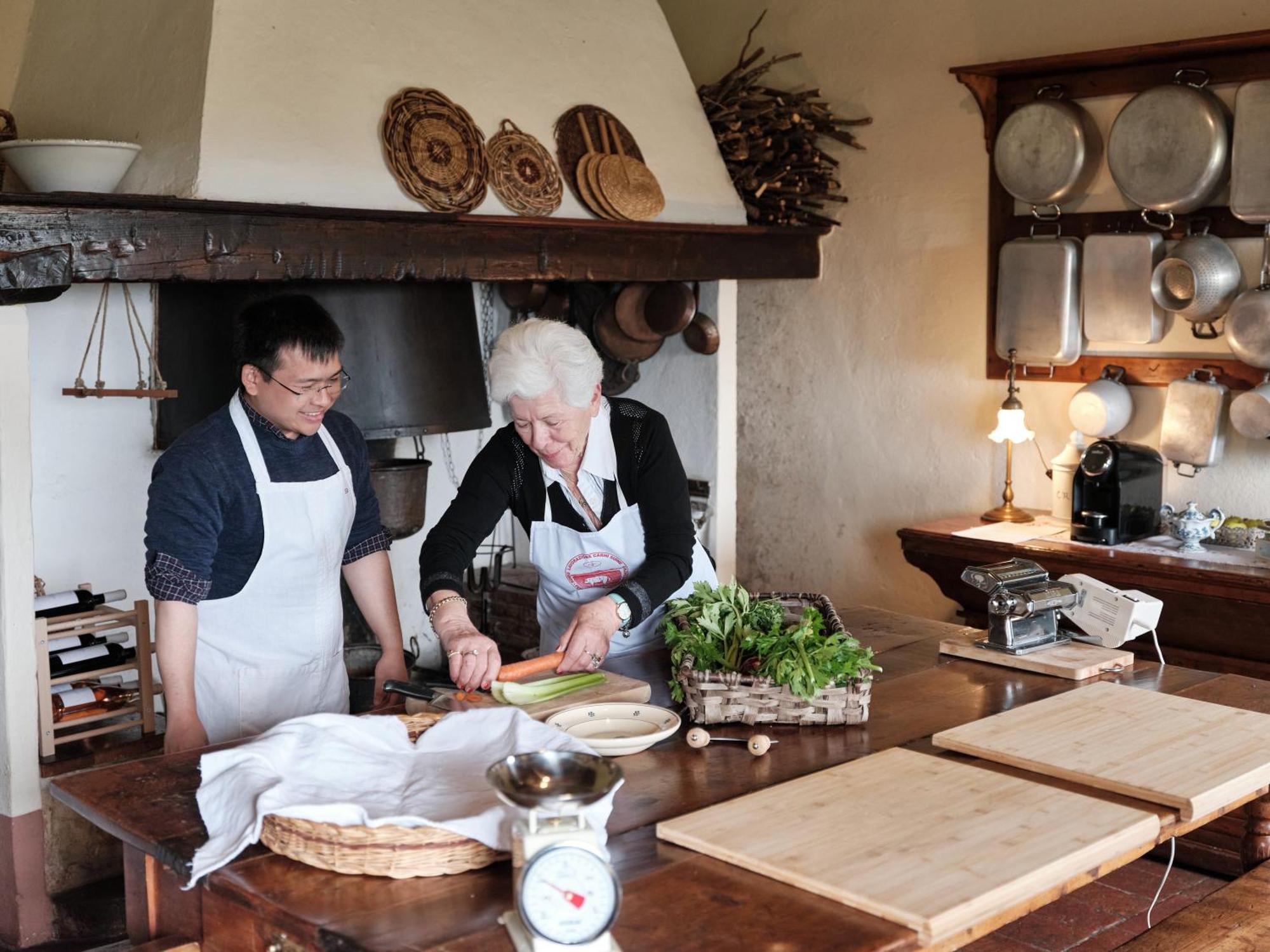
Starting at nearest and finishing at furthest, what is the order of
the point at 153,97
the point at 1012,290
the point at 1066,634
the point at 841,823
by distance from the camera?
the point at 841,823 < the point at 1066,634 < the point at 153,97 < the point at 1012,290

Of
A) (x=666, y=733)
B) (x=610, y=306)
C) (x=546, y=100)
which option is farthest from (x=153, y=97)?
(x=666, y=733)

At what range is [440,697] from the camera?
261 cm

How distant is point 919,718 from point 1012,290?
3.11 metres

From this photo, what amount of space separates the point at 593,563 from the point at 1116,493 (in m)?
2.34

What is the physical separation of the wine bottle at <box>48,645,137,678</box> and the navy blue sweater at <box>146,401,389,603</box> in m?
0.90

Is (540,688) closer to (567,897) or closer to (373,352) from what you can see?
(567,897)

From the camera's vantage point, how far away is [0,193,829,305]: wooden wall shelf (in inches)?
128

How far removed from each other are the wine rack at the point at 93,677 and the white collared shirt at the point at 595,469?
1344mm

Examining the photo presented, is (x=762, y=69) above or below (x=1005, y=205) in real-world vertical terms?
above

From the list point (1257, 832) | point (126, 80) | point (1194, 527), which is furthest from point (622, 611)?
point (1194, 527)

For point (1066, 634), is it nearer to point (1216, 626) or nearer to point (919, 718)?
point (919, 718)

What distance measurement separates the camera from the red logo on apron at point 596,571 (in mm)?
3318

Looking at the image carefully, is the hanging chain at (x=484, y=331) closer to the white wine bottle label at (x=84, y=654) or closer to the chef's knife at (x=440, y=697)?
the white wine bottle label at (x=84, y=654)

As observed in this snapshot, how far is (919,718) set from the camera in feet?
8.43
